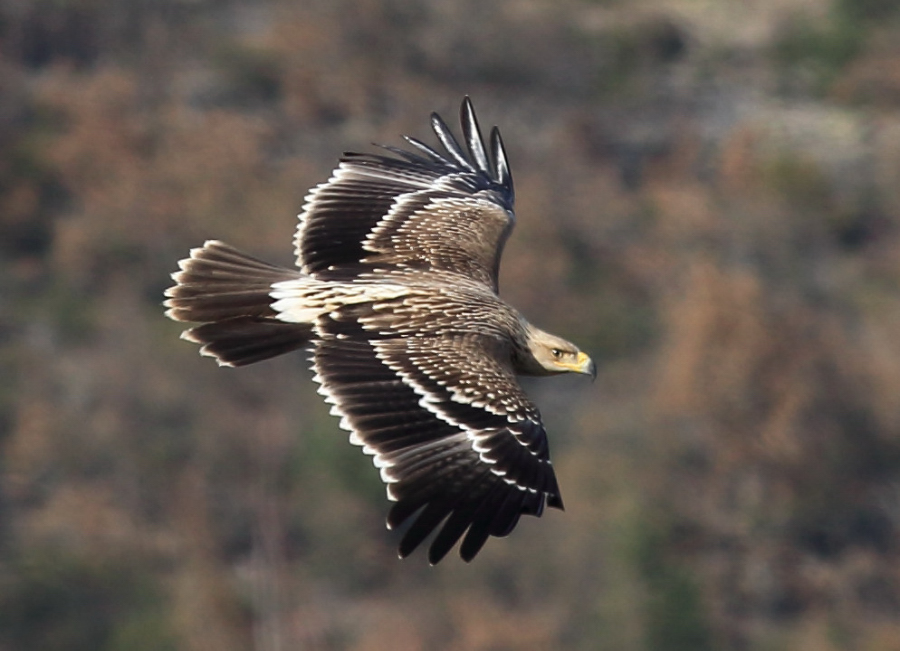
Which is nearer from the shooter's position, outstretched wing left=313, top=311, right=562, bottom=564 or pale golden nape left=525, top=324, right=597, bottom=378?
outstretched wing left=313, top=311, right=562, bottom=564

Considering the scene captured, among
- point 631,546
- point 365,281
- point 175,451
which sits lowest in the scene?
point 175,451

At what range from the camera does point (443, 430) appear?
862cm

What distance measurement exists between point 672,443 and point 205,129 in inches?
800

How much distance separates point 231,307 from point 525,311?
4549 centimetres

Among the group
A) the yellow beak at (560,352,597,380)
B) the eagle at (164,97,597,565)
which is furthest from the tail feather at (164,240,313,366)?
the yellow beak at (560,352,597,380)

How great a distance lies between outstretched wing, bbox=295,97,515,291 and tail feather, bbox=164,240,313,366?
18.8 inches

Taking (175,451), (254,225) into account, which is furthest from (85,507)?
(254,225)

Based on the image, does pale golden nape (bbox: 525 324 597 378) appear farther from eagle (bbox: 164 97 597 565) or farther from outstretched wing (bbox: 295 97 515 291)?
outstretched wing (bbox: 295 97 515 291)

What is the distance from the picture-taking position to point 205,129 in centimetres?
6303

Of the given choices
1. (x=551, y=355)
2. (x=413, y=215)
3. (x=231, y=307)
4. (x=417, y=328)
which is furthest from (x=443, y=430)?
(x=413, y=215)

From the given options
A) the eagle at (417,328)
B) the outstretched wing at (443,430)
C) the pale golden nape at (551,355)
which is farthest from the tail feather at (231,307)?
the pale golden nape at (551,355)

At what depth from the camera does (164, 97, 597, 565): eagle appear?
331 inches

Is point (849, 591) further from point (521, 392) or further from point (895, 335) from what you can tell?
point (521, 392)

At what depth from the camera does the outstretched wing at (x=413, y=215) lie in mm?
10336
